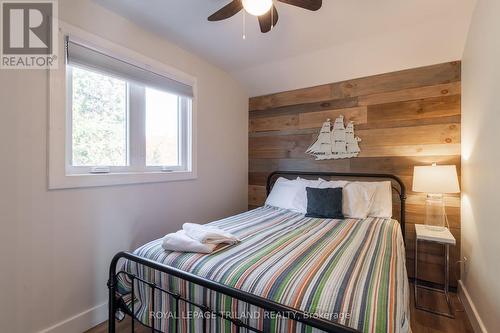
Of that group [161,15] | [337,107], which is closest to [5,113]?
[161,15]

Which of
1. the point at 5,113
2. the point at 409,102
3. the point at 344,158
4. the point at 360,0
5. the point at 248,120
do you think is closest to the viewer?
the point at 5,113

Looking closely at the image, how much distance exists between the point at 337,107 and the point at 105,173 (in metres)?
2.45

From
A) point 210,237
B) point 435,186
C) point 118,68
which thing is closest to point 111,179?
point 118,68

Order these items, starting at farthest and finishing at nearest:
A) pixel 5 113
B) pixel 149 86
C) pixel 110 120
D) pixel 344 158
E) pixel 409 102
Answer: pixel 344 158 → pixel 409 102 → pixel 149 86 → pixel 110 120 → pixel 5 113

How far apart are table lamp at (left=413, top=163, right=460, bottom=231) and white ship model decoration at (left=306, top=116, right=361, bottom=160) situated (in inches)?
28.4

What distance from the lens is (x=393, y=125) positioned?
99.2 inches

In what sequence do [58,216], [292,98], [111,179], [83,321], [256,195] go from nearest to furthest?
[58,216] < [83,321] < [111,179] < [292,98] < [256,195]

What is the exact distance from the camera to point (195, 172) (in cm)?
257

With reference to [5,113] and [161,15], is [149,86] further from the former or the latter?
[5,113]

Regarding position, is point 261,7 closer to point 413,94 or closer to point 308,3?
point 308,3

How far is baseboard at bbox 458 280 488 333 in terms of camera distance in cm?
157

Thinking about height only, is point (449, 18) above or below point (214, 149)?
above

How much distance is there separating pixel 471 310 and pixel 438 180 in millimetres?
960

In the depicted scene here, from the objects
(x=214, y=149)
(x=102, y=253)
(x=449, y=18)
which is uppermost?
(x=449, y=18)
